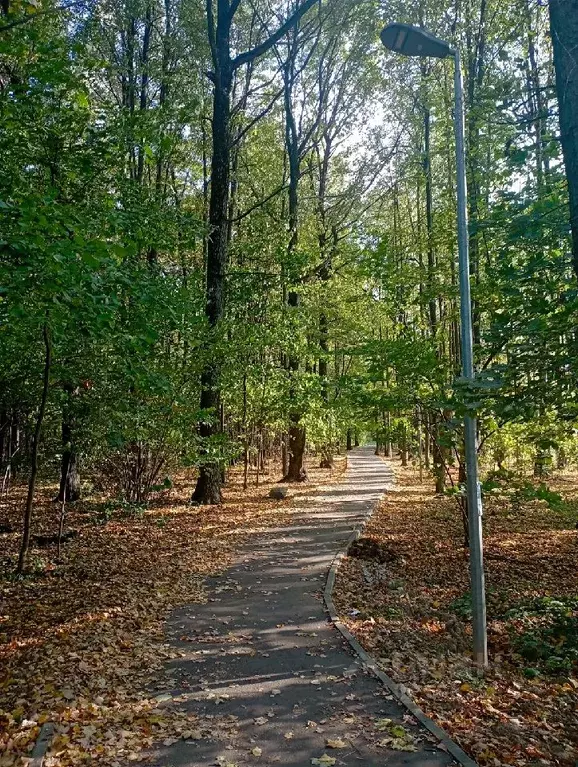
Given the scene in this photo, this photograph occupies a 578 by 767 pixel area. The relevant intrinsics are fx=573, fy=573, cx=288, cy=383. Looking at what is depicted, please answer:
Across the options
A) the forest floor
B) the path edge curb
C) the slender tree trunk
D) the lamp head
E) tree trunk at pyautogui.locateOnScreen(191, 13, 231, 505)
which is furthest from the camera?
tree trunk at pyautogui.locateOnScreen(191, 13, 231, 505)

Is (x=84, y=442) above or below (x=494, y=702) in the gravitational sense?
above

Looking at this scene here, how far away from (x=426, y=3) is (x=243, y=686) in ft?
48.9

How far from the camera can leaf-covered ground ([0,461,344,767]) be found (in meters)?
4.03

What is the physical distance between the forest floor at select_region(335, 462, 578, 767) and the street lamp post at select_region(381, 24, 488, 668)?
48 cm

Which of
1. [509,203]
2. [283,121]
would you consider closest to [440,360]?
[509,203]

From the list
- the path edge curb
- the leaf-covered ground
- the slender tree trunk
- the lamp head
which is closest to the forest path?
the path edge curb

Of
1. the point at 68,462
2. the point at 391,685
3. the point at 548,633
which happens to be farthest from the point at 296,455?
the point at 391,685

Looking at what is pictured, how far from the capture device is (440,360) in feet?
31.8

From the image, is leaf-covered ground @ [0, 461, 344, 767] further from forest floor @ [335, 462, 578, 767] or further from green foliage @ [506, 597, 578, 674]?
green foliage @ [506, 597, 578, 674]

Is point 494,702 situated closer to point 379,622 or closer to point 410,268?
point 379,622

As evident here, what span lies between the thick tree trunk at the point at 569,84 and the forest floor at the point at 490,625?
2550mm

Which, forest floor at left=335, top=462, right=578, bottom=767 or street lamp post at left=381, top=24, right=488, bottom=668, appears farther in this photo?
street lamp post at left=381, top=24, right=488, bottom=668

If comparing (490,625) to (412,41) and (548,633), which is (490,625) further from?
(412,41)

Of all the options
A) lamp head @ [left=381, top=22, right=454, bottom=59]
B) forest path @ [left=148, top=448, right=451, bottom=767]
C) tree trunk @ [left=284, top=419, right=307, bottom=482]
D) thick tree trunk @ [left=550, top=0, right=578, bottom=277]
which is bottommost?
forest path @ [left=148, top=448, right=451, bottom=767]
